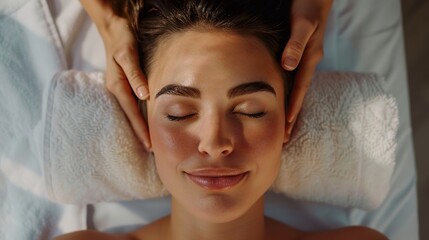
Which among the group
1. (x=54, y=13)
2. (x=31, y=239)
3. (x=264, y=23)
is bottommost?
(x=31, y=239)

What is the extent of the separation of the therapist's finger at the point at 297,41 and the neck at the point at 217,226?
34cm

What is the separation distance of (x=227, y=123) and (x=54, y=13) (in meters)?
0.69

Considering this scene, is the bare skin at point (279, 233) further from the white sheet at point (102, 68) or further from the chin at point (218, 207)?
the chin at point (218, 207)

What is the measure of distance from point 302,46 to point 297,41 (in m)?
0.02

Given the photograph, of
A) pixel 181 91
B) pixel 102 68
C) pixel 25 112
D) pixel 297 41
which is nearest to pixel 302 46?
pixel 297 41

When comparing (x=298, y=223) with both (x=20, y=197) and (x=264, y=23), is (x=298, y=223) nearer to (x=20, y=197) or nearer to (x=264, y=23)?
(x=264, y=23)

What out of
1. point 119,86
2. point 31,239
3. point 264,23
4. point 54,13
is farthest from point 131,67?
point 31,239

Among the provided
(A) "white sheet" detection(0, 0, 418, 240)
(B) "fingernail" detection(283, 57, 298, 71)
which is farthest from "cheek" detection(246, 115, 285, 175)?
(A) "white sheet" detection(0, 0, 418, 240)

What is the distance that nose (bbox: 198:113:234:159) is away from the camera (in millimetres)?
1074

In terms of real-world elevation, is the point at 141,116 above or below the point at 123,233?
above

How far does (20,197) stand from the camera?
1.47 meters

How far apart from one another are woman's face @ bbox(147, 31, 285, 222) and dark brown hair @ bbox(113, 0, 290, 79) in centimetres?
Answer: 2

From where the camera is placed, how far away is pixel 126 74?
4.07 ft

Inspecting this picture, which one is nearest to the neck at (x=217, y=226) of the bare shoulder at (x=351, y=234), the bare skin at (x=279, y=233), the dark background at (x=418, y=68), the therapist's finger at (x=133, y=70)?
the bare skin at (x=279, y=233)
